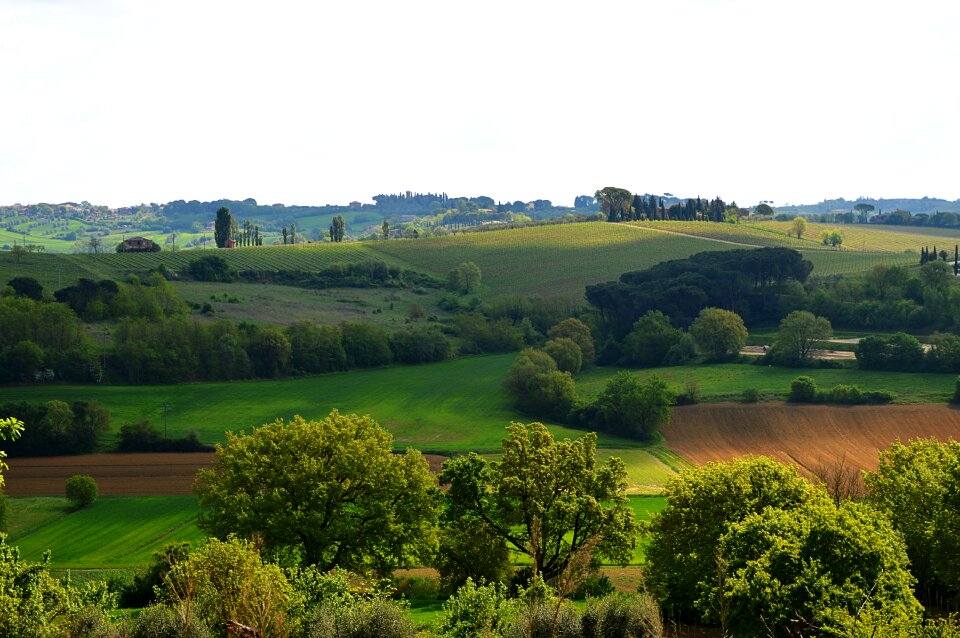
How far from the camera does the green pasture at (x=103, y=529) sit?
6100cm

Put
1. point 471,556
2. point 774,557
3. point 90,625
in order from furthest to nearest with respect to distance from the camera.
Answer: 1. point 471,556
2. point 774,557
3. point 90,625

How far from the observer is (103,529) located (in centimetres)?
6700

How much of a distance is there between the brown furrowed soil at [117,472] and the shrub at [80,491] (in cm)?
249

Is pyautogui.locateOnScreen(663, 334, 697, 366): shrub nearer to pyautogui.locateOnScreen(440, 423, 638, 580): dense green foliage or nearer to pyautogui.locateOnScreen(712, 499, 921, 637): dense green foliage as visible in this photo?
pyautogui.locateOnScreen(440, 423, 638, 580): dense green foliage

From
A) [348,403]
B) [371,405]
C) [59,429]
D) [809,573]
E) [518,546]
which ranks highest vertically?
[809,573]

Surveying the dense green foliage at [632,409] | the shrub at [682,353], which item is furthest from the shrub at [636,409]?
the shrub at [682,353]

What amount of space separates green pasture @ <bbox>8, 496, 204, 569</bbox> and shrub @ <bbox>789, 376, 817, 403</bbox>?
61336 mm

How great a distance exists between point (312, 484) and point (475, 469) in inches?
312

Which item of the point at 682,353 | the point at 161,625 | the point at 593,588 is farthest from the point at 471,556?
the point at 682,353

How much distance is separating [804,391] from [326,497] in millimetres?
69029

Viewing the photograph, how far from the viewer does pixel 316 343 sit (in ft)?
396

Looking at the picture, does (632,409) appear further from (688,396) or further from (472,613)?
(472,613)

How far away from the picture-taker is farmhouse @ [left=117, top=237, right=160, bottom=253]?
583 feet

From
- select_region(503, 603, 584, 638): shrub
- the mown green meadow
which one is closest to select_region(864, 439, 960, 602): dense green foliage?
select_region(503, 603, 584, 638): shrub
